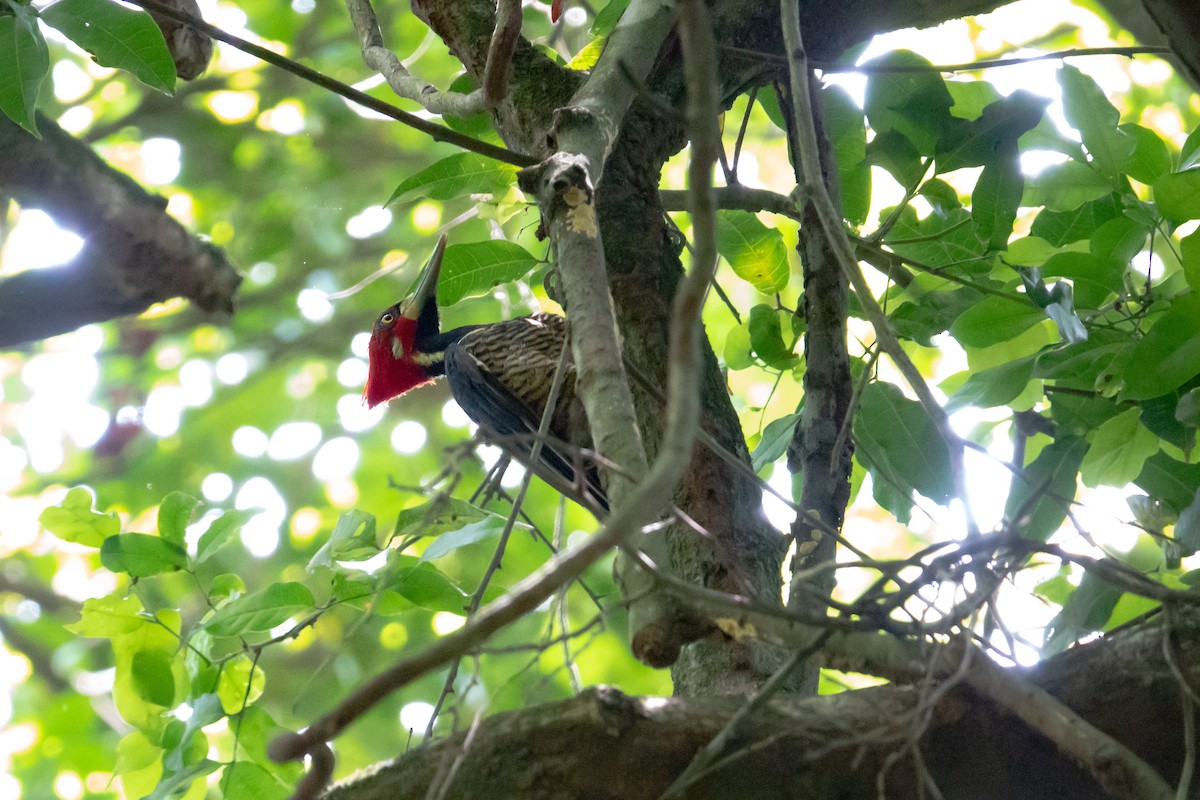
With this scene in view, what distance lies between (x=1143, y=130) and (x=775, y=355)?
0.89 metres

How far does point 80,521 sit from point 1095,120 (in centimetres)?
225

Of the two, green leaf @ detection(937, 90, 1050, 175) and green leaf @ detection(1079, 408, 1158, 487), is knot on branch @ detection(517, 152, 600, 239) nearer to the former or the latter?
green leaf @ detection(937, 90, 1050, 175)

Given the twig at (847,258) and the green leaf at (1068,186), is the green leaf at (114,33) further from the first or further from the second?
the green leaf at (1068,186)

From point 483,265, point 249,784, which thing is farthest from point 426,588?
point 483,265

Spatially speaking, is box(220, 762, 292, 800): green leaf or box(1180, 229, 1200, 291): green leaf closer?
box(1180, 229, 1200, 291): green leaf

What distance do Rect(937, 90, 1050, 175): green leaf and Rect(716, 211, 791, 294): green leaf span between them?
1.56 feet

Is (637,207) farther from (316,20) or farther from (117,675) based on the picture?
(316,20)

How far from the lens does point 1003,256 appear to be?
235 cm

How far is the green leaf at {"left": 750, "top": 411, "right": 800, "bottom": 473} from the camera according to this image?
2.28 meters

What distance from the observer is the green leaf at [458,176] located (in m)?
2.45

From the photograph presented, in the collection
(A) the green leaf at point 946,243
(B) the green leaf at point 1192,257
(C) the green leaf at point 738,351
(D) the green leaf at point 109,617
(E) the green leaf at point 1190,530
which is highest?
(C) the green leaf at point 738,351

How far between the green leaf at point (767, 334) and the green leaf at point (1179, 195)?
86 centimetres

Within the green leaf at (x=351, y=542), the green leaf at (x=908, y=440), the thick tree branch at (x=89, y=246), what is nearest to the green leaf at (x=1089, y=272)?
the green leaf at (x=908, y=440)

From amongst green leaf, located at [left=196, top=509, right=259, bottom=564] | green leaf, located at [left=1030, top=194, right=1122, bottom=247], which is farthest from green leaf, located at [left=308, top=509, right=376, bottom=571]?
green leaf, located at [left=1030, top=194, right=1122, bottom=247]
